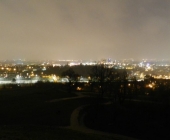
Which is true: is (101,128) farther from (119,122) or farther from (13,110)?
(13,110)

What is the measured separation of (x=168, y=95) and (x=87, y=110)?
35.9 feet

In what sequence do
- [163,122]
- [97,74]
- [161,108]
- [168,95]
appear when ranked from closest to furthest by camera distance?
[163,122] → [161,108] → [168,95] → [97,74]

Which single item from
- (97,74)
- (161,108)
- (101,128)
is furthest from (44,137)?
(97,74)

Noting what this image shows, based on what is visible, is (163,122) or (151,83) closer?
(163,122)

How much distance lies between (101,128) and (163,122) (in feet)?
21.3

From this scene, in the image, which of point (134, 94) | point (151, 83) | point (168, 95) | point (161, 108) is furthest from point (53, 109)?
point (151, 83)

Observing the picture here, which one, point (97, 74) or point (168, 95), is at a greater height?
point (97, 74)

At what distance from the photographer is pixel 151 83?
44.5m

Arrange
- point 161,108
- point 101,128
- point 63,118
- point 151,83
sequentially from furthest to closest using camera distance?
1. point 151,83
2. point 161,108
3. point 63,118
4. point 101,128

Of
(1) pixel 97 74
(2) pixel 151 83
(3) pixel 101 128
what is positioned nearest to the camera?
(3) pixel 101 128

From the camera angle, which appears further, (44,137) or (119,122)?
(119,122)

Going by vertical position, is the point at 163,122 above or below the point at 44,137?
below

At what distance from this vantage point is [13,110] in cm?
2159

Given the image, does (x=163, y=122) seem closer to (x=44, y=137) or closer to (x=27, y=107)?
(x=27, y=107)
